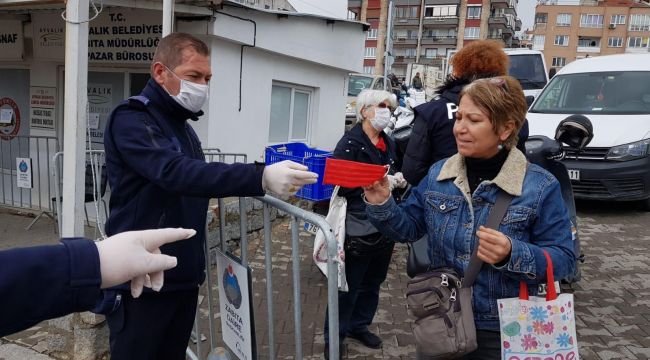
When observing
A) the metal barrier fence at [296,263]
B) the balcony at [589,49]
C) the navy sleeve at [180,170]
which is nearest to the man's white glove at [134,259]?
the navy sleeve at [180,170]

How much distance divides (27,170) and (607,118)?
8631 millimetres

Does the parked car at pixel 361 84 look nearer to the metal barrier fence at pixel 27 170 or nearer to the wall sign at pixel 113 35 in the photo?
the wall sign at pixel 113 35

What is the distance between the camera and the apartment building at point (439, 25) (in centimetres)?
6644

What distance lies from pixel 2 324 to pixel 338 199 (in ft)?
8.75

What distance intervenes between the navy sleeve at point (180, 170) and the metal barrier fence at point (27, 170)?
5.53 metres

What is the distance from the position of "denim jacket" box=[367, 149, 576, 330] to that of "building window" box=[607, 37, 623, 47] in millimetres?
90248

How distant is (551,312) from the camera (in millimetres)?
1917

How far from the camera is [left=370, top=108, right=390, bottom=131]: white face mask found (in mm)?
3650

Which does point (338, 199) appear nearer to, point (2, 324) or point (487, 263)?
point (487, 263)

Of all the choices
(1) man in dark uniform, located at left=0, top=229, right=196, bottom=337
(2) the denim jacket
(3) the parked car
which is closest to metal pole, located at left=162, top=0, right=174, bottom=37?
(2) the denim jacket

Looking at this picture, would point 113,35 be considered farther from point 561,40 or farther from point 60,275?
point 561,40

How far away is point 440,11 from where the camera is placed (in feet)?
236

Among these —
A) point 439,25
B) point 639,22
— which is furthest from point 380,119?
point 639,22

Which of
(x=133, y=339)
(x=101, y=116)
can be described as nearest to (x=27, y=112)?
(x=101, y=116)
